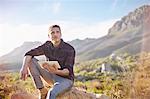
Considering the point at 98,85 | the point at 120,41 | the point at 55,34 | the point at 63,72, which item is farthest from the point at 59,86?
the point at 120,41

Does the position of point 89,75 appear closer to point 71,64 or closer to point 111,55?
point 111,55

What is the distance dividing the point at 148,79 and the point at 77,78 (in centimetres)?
182

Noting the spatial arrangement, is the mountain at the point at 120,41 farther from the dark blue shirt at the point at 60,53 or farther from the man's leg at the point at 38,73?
the man's leg at the point at 38,73

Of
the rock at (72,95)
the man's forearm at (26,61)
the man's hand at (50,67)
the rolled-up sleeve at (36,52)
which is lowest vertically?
the rock at (72,95)

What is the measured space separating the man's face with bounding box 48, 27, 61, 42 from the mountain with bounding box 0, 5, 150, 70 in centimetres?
199

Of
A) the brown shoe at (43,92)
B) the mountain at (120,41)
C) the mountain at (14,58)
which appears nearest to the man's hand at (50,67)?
the brown shoe at (43,92)

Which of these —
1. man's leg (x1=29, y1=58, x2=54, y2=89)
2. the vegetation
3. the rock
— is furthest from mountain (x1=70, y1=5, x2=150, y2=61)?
man's leg (x1=29, y1=58, x2=54, y2=89)

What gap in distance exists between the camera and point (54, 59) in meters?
3.96

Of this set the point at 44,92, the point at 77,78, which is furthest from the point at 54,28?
the point at 77,78

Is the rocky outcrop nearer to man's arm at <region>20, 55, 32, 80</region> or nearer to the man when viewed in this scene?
the man

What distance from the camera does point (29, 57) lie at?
12.7 ft

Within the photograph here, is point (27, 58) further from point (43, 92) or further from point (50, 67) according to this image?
point (43, 92)

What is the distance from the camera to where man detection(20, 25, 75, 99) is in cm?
381

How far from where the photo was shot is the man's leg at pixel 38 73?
3.87m
